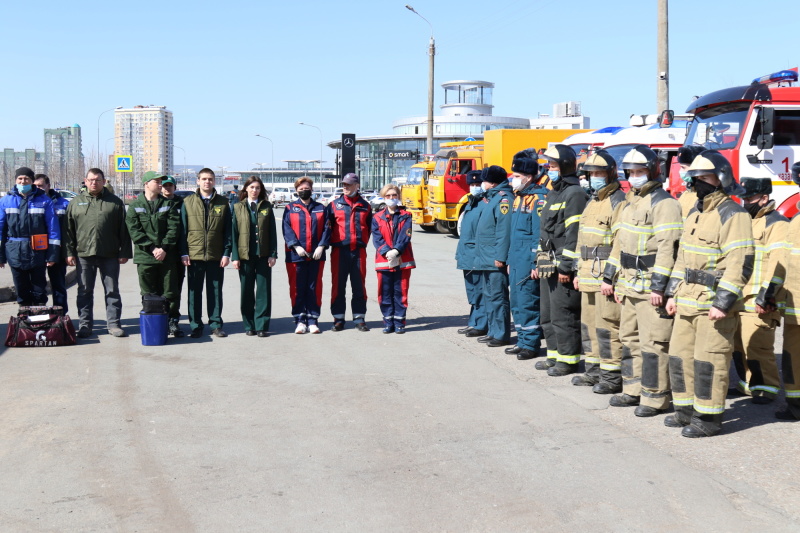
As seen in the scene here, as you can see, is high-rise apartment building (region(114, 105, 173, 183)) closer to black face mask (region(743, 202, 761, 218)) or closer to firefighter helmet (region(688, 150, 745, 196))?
black face mask (region(743, 202, 761, 218))

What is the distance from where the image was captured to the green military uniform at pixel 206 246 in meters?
10.1

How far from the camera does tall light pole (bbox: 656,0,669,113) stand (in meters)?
19.8

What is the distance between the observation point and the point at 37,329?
31.0 ft

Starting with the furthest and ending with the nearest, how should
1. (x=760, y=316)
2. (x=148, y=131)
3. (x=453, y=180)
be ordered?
1. (x=148, y=131)
2. (x=453, y=180)
3. (x=760, y=316)

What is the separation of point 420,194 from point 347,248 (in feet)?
67.8

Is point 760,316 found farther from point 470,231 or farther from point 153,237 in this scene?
point 153,237

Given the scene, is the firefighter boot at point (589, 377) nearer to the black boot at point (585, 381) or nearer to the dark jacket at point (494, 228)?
the black boot at point (585, 381)

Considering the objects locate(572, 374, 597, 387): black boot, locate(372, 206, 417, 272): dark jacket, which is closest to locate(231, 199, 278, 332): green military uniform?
locate(372, 206, 417, 272): dark jacket

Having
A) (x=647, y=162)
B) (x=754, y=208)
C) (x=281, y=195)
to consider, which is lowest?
(x=754, y=208)

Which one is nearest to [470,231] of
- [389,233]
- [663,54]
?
[389,233]

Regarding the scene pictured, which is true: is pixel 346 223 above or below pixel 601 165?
below

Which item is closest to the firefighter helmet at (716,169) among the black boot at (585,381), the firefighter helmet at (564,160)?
the firefighter helmet at (564,160)

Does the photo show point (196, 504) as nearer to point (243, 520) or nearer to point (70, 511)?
point (243, 520)

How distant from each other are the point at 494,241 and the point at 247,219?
310 cm
